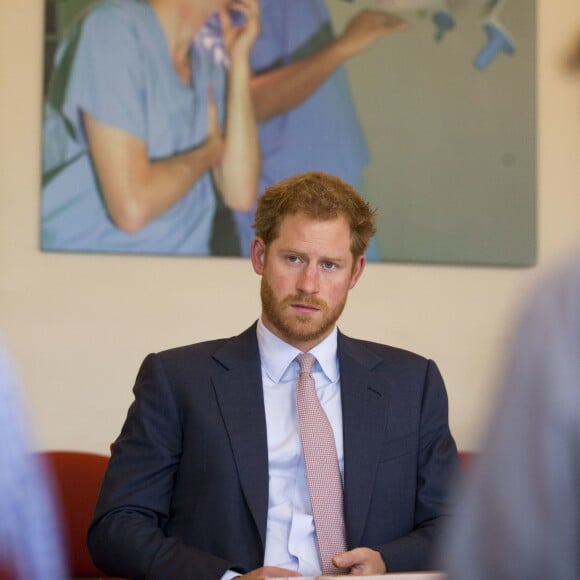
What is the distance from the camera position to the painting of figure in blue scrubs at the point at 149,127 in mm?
3660

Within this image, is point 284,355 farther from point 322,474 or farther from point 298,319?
point 322,474

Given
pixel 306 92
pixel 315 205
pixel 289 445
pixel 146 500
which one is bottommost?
pixel 146 500

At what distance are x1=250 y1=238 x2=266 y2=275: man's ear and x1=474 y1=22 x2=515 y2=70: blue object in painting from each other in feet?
5.11

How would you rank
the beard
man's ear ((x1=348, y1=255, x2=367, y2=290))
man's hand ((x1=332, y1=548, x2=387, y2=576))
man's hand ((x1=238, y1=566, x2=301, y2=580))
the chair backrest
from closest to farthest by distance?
1. man's hand ((x1=238, y1=566, x2=301, y2=580))
2. man's hand ((x1=332, y1=548, x2=387, y2=576))
3. the beard
4. man's ear ((x1=348, y1=255, x2=367, y2=290))
5. the chair backrest

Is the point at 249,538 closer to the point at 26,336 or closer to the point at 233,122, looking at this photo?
the point at 26,336

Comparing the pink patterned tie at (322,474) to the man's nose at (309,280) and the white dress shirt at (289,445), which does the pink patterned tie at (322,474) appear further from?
the man's nose at (309,280)

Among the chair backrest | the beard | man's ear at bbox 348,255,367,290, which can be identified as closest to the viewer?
the beard

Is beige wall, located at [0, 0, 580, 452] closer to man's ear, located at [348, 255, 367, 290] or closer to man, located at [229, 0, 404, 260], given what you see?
man, located at [229, 0, 404, 260]

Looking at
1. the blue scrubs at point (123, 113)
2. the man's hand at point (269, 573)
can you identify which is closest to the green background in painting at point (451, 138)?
the blue scrubs at point (123, 113)

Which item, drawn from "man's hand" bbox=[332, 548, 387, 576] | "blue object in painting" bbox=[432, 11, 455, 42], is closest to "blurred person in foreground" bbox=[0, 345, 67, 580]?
"man's hand" bbox=[332, 548, 387, 576]

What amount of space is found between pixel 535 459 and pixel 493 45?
11.3ft

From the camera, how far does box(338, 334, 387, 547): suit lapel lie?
104 inches

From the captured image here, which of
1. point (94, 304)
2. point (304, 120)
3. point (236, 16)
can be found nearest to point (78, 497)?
point (94, 304)

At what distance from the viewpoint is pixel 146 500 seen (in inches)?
103
